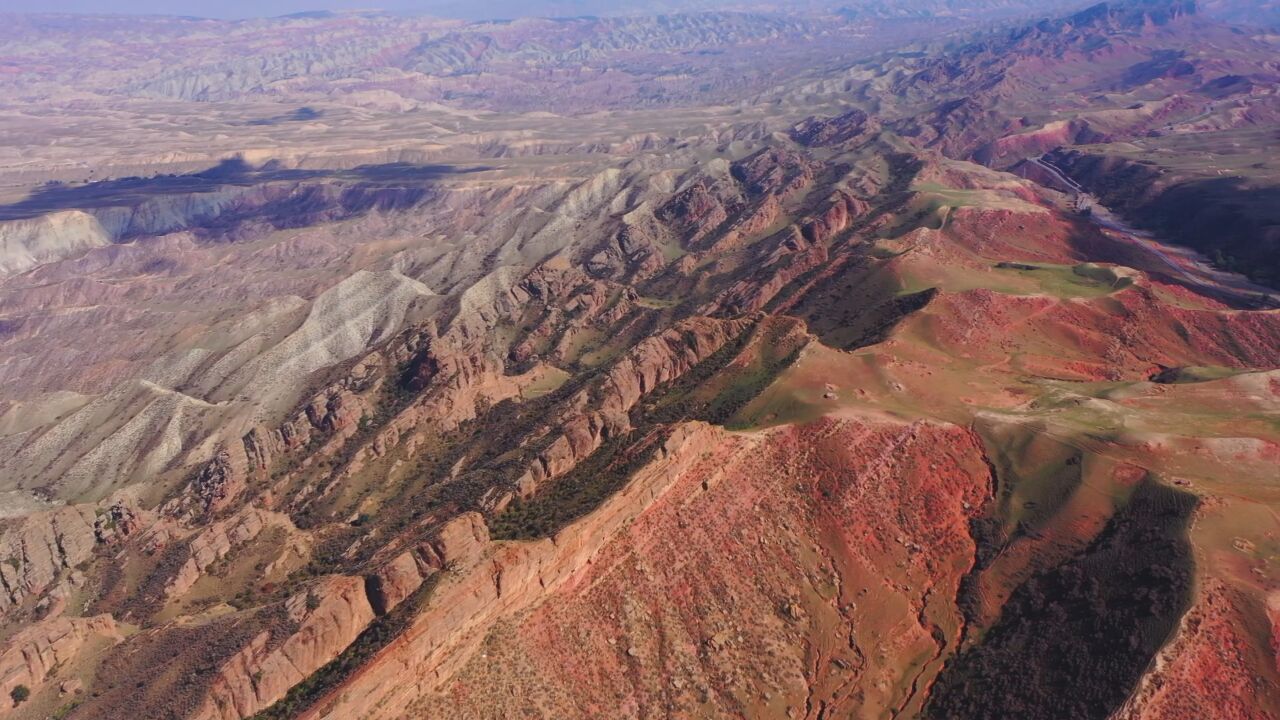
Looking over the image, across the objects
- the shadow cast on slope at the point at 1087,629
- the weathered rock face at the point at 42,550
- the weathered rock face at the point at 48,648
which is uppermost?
the shadow cast on slope at the point at 1087,629

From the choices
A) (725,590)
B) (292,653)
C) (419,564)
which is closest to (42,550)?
(292,653)

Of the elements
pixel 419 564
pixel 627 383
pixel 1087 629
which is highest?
pixel 419 564

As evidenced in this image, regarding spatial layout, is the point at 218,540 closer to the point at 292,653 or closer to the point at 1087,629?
the point at 292,653

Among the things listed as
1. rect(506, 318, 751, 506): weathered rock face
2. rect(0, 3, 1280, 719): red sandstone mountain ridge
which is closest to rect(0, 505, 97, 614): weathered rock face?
rect(0, 3, 1280, 719): red sandstone mountain ridge

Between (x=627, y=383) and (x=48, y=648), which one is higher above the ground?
(x=48, y=648)

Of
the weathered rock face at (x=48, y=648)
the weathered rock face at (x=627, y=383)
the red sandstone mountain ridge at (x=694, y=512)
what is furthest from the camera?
the weathered rock face at (x=627, y=383)

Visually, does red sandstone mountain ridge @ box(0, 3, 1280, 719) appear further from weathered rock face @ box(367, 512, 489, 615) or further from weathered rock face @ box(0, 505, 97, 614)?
weathered rock face @ box(0, 505, 97, 614)

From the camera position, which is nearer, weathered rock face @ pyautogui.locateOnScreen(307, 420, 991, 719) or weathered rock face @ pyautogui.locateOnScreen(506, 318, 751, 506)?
weathered rock face @ pyautogui.locateOnScreen(307, 420, 991, 719)

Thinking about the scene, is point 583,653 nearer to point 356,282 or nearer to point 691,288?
point 691,288

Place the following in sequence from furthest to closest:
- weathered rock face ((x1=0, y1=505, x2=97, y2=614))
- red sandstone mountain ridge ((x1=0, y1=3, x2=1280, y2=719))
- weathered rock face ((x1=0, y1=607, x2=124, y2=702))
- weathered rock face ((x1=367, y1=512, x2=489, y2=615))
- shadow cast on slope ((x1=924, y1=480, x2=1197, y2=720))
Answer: weathered rock face ((x1=0, y1=505, x2=97, y2=614)), weathered rock face ((x1=0, y1=607, x2=124, y2=702)), weathered rock face ((x1=367, y1=512, x2=489, y2=615)), red sandstone mountain ridge ((x1=0, y1=3, x2=1280, y2=719)), shadow cast on slope ((x1=924, y1=480, x2=1197, y2=720))

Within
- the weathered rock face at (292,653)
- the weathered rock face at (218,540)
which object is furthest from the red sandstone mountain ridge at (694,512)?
the weathered rock face at (218,540)

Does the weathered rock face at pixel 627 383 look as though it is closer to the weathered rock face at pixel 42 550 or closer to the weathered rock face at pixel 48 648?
the weathered rock face at pixel 48 648
